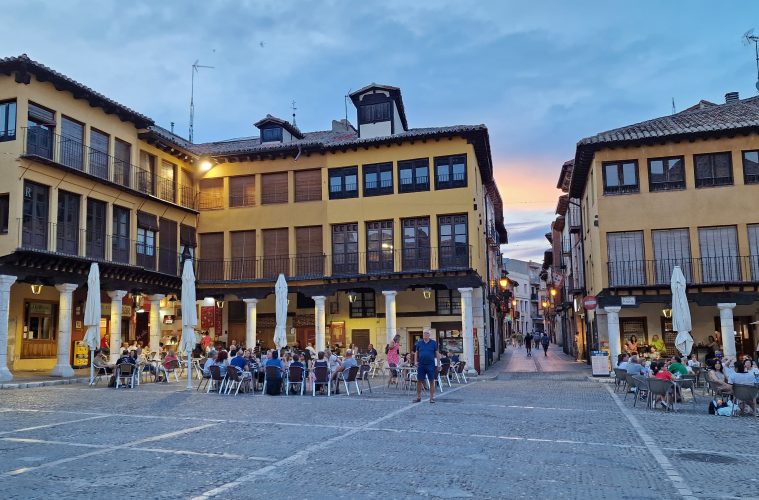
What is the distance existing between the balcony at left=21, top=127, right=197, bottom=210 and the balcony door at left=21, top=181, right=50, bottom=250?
1.14 meters

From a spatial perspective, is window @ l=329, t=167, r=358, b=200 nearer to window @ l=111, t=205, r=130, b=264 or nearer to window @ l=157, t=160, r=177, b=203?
window @ l=157, t=160, r=177, b=203

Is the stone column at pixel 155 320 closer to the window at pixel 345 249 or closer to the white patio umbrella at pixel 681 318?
the window at pixel 345 249

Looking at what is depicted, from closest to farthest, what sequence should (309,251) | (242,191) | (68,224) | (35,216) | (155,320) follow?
(35,216), (68,224), (155,320), (309,251), (242,191)

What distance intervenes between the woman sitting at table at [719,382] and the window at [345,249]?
55.7 feet

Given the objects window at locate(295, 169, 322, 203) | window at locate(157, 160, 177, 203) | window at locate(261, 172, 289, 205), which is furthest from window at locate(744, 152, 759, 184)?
window at locate(157, 160, 177, 203)

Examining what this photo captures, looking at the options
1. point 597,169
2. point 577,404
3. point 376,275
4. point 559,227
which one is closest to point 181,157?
point 376,275

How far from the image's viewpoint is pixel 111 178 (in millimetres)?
27375

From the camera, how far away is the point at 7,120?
23281 millimetres

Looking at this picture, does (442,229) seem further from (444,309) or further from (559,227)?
(559,227)

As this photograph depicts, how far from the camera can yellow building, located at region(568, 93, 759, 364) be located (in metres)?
25.2

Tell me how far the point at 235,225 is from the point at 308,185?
4.34m

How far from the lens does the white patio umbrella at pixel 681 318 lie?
18469 mm

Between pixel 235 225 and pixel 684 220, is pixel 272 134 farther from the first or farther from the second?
pixel 684 220

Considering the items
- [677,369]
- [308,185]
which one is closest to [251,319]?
[308,185]
